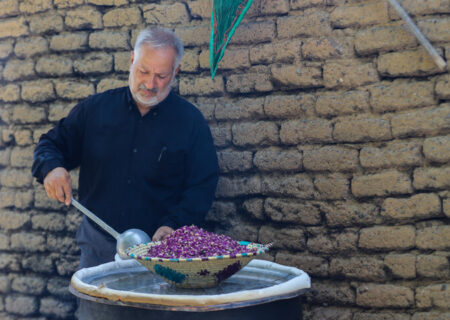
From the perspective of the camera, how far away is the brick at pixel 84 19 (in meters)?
3.55

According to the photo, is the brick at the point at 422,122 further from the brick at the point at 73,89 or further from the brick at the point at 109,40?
the brick at the point at 73,89

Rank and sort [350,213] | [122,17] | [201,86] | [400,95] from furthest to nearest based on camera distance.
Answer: [122,17]
[201,86]
[350,213]
[400,95]

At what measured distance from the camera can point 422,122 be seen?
8.83 feet

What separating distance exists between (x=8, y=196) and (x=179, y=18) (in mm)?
1656

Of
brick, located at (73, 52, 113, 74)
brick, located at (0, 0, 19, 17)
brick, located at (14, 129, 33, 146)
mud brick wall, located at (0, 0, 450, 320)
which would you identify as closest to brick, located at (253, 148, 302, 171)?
mud brick wall, located at (0, 0, 450, 320)

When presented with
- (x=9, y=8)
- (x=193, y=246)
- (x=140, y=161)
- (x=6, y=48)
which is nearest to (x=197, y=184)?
(x=140, y=161)

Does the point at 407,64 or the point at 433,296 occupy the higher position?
the point at 407,64

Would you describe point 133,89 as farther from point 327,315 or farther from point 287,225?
point 327,315

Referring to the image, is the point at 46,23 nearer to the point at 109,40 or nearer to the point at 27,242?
the point at 109,40

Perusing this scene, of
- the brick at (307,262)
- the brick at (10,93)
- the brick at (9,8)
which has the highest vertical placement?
the brick at (9,8)

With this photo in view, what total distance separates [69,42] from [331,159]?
185cm

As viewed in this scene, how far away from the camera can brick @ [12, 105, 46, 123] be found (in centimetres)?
371

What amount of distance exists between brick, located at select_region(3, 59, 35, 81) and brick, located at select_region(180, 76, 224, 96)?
1104 millimetres

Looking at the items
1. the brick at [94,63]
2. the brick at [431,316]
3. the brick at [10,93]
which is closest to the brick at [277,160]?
the brick at [431,316]
